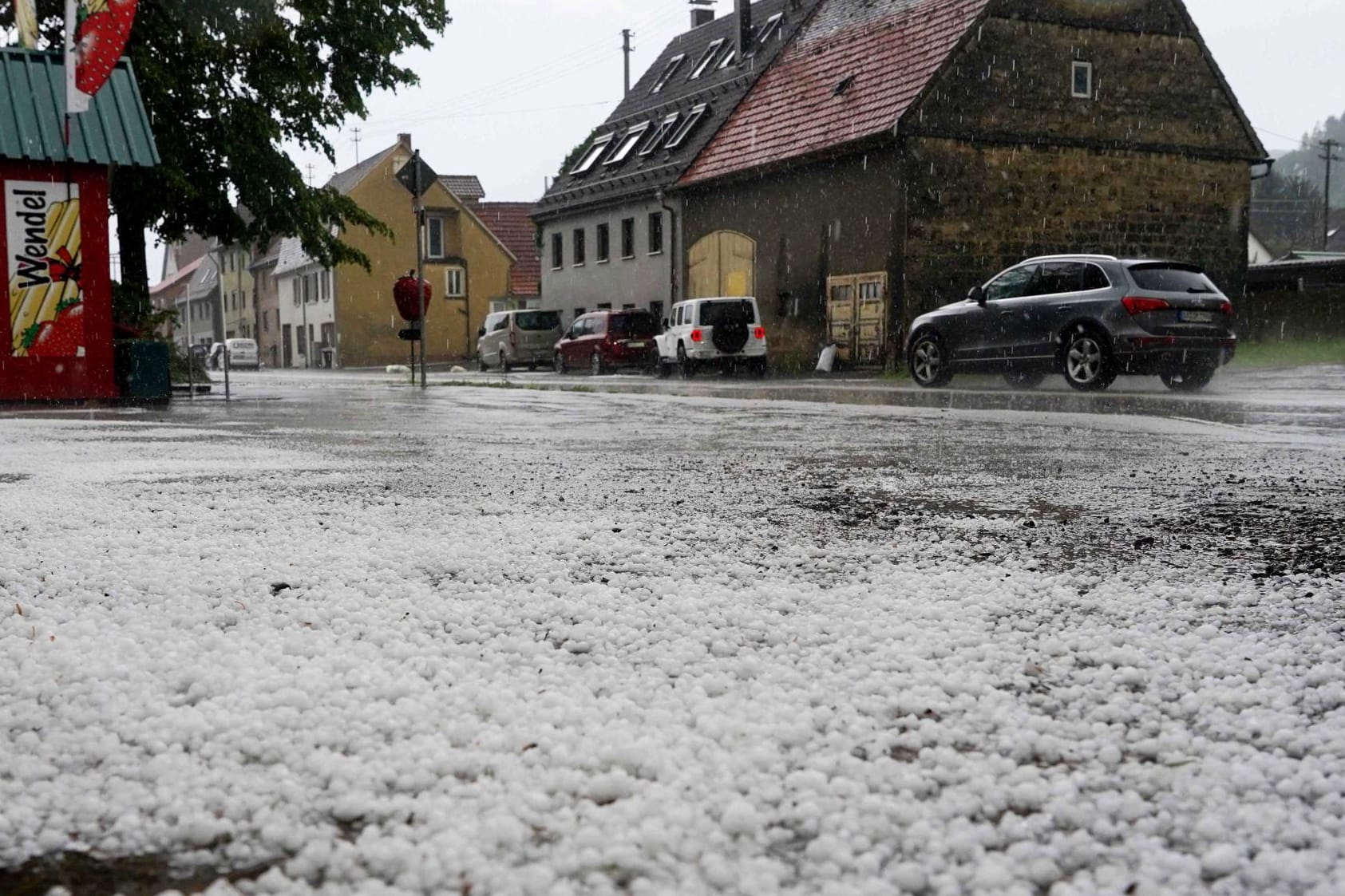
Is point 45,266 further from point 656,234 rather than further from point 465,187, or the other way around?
point 465,187

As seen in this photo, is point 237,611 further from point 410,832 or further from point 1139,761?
point 1139,761

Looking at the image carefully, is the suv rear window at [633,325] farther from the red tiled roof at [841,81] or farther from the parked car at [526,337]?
the parked car at [526,337]

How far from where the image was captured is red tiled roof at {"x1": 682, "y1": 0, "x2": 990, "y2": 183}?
81.7 feet

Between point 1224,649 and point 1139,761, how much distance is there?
0.72m

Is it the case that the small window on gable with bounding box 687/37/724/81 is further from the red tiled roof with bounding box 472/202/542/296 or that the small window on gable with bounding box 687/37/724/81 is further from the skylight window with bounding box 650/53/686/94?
the red tiled roof with bounding box 472/202/542/296

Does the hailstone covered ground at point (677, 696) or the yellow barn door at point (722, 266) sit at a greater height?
the yellow barn door at point (722, 266)

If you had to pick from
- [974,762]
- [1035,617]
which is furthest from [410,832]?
[1035,617]

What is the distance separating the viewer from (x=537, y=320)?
35812 mm

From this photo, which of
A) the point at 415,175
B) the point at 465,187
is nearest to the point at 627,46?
the point at 465,187

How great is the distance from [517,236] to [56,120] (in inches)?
1784

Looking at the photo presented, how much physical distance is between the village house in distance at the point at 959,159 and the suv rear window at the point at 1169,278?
973 centimetres

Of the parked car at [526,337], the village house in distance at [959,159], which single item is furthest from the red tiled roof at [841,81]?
the parked car at [526,337]

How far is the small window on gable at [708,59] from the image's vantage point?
35406 mm

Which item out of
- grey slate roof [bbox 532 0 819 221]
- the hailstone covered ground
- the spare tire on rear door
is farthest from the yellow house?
the hailstone covered ground
